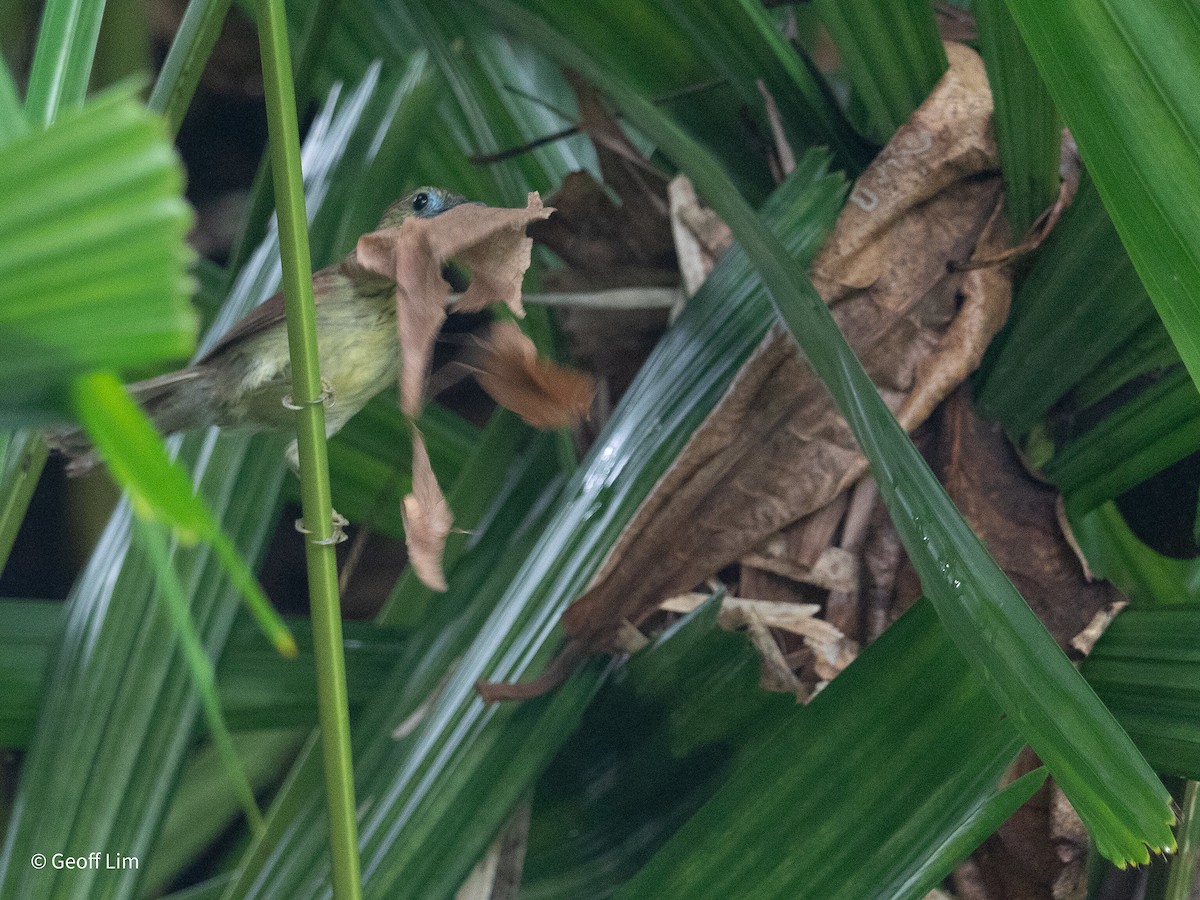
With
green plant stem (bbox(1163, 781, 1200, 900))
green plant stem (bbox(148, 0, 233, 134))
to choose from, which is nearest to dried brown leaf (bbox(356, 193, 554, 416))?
green plant stem (bbox(148, 0, 233, 134))

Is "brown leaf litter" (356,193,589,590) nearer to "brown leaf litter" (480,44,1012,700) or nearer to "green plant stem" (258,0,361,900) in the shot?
"green plant stem" (258,0,361,900)

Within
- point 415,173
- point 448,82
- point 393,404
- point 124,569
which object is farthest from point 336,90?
point 124,569

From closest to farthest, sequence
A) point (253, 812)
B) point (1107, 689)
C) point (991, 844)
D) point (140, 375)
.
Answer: point (253, 812) < point (1107, 689) < point (991, 844) < point (140, 375)

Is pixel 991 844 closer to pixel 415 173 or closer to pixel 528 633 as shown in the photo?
pixel 528 633

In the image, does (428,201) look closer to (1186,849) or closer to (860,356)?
(860,356)

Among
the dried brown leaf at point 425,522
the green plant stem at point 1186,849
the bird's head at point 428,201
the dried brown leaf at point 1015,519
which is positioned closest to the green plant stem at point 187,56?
the bird's head at point 428,201

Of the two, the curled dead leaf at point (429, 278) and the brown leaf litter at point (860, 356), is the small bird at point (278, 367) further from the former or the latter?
the curled dead leaf at point (429, 278)
